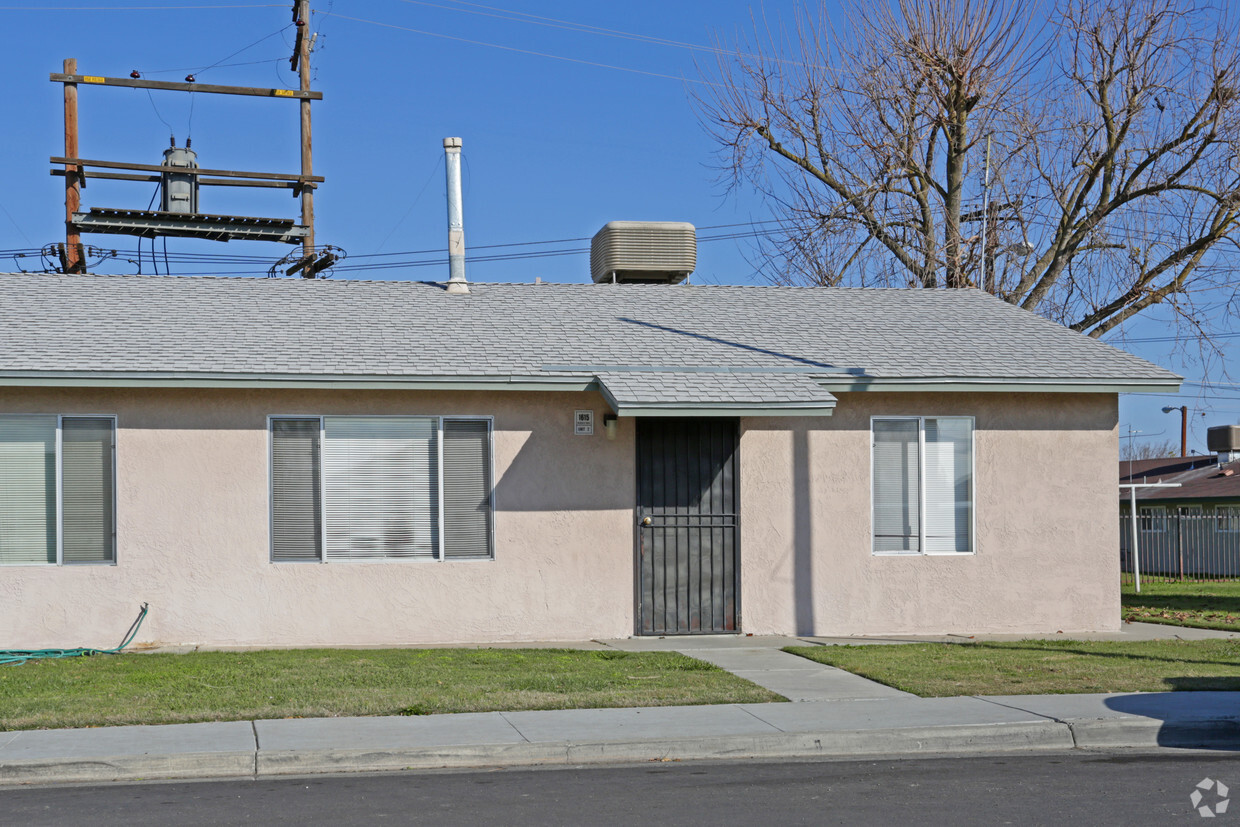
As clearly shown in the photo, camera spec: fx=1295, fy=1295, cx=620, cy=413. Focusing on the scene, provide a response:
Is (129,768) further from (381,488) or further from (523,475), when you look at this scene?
(523,475)

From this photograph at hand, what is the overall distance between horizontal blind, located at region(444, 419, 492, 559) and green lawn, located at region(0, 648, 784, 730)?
1.50 m

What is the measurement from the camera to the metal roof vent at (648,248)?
1819cm

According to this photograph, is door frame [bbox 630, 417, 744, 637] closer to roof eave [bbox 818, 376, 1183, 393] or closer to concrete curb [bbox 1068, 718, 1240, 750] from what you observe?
roof eave [bbox 818, 376, 1183, 393]

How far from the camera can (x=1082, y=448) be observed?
582 inches

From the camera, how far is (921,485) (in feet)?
47.4

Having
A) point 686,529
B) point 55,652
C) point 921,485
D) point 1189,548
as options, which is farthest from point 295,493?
point 1189,548

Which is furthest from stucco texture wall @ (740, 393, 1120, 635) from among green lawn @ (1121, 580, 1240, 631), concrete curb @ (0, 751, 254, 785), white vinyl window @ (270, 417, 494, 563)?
concrete curb @ (0, 751, 254, 785)

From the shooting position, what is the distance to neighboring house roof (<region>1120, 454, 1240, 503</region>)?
34688mm

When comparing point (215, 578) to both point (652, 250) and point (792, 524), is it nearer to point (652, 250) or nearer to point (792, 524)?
point (792, 524)

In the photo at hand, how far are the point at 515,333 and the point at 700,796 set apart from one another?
8423 mm

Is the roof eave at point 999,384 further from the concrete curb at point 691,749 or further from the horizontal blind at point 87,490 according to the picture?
the horizontal blind at point 87,490

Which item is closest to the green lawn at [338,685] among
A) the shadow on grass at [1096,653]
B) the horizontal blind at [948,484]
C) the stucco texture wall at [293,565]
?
the stucco texture wall at [293,565]

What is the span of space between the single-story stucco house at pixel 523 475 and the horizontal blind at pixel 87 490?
1.0 inches

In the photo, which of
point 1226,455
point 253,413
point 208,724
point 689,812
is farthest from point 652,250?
point 1226,455
